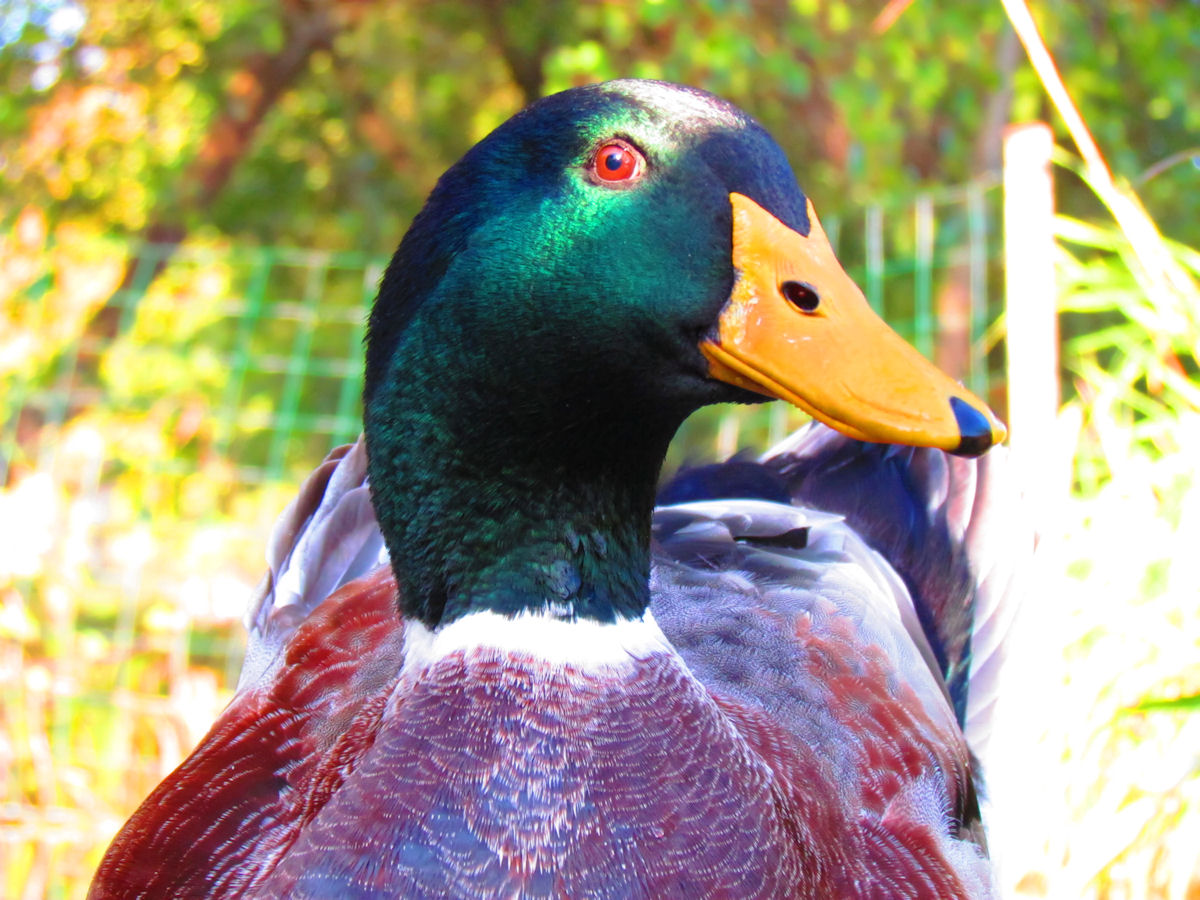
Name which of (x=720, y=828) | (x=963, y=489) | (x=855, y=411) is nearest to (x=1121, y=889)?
(x=963, y=489)

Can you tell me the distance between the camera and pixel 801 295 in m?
1.28

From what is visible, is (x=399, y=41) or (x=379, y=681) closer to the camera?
(x=379, y=681)

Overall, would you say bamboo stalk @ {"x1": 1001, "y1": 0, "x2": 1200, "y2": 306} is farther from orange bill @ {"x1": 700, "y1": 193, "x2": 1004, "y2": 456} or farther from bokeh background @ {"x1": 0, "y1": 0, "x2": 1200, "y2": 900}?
orange bill @ {"x1": 700, "y1": 193, "x2": 1004, "y2": 456}

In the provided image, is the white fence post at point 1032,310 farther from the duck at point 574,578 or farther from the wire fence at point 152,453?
the duck at point 574,578

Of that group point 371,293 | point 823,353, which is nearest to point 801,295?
point 823,353

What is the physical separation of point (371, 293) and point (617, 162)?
16.8ft

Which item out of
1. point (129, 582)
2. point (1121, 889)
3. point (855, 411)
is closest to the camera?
point (855, 411)

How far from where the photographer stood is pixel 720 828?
134 centimetres

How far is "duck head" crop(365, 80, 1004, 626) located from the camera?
1283mm

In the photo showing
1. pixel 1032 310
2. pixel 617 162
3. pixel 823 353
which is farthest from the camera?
pixel 1032 310

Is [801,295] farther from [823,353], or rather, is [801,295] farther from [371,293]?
[371,293]

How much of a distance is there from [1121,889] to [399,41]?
6.32 meters

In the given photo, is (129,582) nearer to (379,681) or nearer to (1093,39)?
(379,681)

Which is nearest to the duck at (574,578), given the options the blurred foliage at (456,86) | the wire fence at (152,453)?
the wire fence at (152,453)
